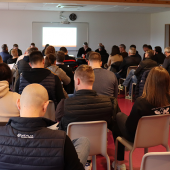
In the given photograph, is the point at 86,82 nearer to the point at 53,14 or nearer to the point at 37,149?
the point at 37,149

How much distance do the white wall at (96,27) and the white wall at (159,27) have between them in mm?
288

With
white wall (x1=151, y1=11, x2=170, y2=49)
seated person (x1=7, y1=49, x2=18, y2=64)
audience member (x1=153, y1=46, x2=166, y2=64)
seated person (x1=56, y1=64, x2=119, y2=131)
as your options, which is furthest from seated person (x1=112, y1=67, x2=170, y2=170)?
white wall (x1=151, y1=11, x2=170, y2=49)

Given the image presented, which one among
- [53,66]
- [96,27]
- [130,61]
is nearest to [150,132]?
[53,66]

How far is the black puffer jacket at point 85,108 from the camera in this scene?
7.82 ft

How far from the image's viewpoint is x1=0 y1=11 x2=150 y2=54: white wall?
12.7 m

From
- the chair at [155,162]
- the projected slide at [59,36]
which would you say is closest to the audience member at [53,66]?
the chair at [155,162]

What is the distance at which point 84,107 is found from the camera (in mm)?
2389

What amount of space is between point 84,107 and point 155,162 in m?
0.96

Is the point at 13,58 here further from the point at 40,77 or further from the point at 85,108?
the point at 85,108

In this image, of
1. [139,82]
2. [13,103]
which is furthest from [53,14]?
[13,103]

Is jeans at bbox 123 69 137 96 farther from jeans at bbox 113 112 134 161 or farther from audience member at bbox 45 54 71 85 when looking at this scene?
jeans at bbox 113 112 134 161

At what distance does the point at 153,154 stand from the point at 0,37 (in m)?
12.4

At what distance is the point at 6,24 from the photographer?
12617 millimetres

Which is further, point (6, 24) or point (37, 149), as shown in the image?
point (6, 24)
